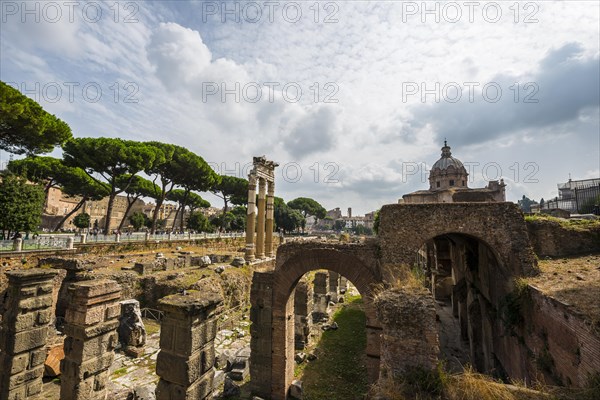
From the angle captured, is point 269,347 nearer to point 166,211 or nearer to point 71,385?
point 71,385

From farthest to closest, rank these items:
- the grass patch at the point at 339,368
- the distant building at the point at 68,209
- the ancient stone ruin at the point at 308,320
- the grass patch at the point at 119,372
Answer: the distant building at the point at 68,209 < the grass patch at the point at 339,368 < the grass patch at the point at 119,372 < the ancient stone ruin at the point at 308,320

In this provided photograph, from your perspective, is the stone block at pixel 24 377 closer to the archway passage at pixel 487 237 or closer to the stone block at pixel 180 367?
the stone block at pixel 180 367

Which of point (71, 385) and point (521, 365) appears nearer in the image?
point (71, 385)

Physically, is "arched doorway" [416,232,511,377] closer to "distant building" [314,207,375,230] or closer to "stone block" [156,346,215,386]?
"stone block" [156,346,215,386]

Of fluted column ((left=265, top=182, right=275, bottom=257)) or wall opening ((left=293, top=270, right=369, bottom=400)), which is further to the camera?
fluted column ((left=265, top=182, right=275, bottom=257))

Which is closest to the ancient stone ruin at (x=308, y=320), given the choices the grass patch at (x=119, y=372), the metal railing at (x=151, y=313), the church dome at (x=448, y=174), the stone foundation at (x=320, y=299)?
the stone foundation at (x=320, y=299)

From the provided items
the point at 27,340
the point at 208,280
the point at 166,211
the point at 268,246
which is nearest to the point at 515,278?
the point at 27,340

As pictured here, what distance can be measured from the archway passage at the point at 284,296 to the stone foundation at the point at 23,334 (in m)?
5.02

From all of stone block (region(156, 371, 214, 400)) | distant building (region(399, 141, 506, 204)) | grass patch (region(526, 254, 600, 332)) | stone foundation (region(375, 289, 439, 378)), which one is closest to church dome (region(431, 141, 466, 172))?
distant building (region(399, 141, 506, 204))

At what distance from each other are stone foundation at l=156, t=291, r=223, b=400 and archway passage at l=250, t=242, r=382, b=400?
4285mm

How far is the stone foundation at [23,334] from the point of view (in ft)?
16.3

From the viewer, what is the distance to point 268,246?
24391mm

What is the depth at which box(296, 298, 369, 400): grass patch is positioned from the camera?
8397mm

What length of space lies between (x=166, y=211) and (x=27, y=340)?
73360 millimetres
